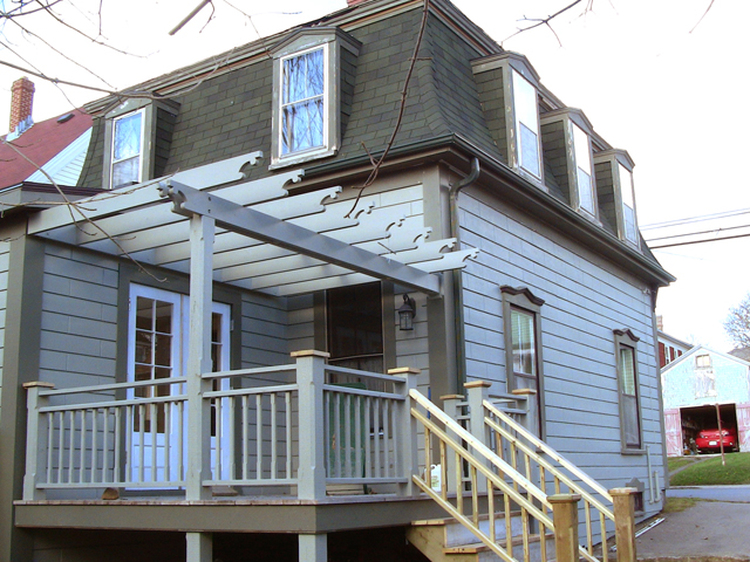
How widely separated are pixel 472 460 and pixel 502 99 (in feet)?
18.8

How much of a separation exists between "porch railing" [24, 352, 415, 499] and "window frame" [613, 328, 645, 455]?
6305 mm

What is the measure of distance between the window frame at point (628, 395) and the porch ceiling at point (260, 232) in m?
5.78

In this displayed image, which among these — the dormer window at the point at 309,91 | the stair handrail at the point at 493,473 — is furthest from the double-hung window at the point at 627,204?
the stair handrail at the point at 493,473

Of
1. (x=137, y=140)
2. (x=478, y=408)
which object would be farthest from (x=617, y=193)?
(x=137, y=140)

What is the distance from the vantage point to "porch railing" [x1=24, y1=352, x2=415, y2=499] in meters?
5.90

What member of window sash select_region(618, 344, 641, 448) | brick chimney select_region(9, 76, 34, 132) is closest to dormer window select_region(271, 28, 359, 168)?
window sash select_region(618, 344, 641, 448)

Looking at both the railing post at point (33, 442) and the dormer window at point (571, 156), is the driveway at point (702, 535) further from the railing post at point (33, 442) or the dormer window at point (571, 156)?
the railing post at point (33, 442)

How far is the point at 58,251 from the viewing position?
25.5 feet

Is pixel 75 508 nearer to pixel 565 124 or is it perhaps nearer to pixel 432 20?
pixel 432 20

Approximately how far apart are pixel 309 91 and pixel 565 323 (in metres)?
4.73

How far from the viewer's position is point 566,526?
213 inches

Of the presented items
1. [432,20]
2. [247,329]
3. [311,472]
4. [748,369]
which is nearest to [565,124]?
[432,20]

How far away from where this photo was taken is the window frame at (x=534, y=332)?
995cm

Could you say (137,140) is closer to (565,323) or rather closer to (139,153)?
(139,153)
